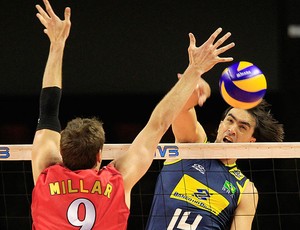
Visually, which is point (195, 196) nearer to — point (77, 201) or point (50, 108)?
point (50, 108)

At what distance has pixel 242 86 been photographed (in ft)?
17.8

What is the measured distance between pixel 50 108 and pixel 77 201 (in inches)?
21.3

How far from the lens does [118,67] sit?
9.51m

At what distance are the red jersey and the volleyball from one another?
7.12 ft

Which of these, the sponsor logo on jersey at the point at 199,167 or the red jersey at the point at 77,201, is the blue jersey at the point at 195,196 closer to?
the sponsor logo on jersey at the point at 199,167

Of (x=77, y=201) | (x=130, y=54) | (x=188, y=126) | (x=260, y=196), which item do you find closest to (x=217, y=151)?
(x=188, y=126)

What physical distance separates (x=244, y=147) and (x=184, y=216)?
0.69 meters

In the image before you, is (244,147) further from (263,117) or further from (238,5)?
(238,5)

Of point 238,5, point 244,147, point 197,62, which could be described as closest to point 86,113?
point 238,5

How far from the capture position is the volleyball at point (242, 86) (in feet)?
17.8

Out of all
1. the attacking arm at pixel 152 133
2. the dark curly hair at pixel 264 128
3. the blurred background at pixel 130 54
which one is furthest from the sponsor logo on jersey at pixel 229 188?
the blurred background at pixel 130 54

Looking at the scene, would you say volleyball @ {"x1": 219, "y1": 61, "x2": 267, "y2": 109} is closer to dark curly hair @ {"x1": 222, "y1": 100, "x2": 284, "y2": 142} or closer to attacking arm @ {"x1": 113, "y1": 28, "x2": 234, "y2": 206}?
dark curly hair @ {"x1": 222, "y1": 100, "x2": 284, "y2": 142}

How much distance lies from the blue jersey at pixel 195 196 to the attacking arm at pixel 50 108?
197 cm

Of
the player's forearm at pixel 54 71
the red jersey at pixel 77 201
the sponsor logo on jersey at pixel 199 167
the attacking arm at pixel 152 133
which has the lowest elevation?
the sponsor logo on jersey at pixel 199 167
